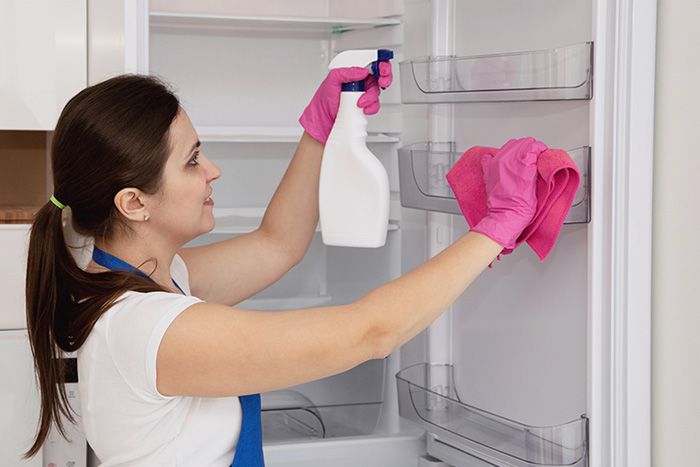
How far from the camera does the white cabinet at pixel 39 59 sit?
59.1 inches

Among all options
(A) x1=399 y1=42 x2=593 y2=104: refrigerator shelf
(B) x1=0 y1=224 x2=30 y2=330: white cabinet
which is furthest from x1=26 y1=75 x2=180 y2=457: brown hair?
(A) x1=399 y1=42 x2=593 y2=104: refrigerator shelf

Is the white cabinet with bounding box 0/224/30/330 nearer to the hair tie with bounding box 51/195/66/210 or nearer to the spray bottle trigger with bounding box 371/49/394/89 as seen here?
the hair tie with bounding box 51/195/66/210

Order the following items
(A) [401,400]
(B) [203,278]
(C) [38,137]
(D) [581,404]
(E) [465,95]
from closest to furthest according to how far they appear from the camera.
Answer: (D) [581,404], (E) [465,95], (B) [203,278], (A) [401,400], (C) [38,137]

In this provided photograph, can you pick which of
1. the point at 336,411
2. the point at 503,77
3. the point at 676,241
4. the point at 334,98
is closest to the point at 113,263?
the point at 334,98

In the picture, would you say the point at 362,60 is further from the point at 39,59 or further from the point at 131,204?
the point at 39,59

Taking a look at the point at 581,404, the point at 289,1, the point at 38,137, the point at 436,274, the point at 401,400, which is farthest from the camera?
the point at 289,1

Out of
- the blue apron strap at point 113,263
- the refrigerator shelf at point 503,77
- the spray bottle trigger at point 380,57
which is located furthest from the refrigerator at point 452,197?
the blue apron strap at point 113,263

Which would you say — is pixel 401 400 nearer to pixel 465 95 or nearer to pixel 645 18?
pixel 465 95

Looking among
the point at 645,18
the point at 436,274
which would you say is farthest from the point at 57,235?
the point at 645,18

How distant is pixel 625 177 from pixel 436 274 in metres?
0.31

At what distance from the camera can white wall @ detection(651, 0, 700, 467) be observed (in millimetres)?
1045

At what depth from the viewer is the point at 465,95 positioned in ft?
4.32

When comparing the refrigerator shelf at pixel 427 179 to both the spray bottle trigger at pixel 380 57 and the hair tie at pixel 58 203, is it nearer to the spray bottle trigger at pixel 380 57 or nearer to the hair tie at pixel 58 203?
the spray bottle trigger at pixel 380 57

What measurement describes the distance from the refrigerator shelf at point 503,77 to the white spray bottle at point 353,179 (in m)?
0.15
